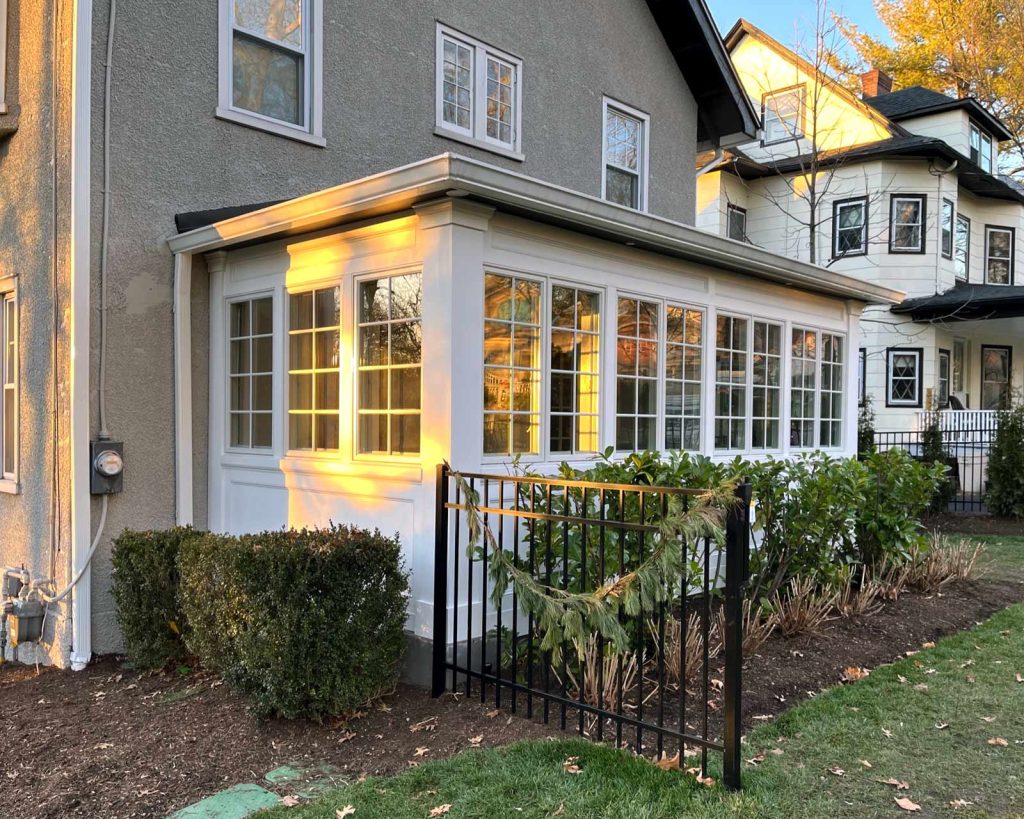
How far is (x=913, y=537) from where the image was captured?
6.73 metres

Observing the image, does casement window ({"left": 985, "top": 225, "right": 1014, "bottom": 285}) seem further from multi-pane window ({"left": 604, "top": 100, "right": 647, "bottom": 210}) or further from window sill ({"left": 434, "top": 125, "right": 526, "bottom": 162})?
window sill ({"left": 434, "top": 125, "right": 526, "bottom": 162})

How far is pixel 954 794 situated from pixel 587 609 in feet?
5.70

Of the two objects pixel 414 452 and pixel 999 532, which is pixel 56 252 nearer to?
pixel 414 452

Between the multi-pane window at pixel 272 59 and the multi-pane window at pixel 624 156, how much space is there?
13.2 ft

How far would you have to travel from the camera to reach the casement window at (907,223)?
52.1 ft

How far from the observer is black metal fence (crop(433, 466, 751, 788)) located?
3893 mm

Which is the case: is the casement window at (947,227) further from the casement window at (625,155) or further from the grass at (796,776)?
the grass at (796,776)

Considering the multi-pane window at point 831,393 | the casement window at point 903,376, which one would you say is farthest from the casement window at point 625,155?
the casement window at point 903,376

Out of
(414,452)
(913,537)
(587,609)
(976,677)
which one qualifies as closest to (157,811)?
(587,609)

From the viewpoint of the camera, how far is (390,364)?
5.18 metres

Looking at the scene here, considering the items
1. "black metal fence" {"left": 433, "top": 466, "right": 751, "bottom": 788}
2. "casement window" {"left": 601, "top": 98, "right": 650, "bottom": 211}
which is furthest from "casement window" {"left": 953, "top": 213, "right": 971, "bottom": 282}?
"black metal fence" {"left": 433, "top": 466, "right": 751, "bottom": 788}

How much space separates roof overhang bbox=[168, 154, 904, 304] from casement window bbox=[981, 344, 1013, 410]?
45.2 ft

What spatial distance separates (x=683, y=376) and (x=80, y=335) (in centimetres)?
447

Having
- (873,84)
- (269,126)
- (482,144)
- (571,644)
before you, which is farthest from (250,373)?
(873,84)
